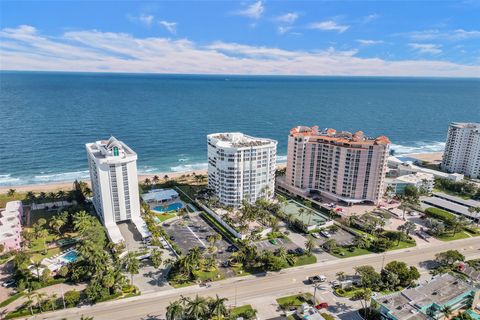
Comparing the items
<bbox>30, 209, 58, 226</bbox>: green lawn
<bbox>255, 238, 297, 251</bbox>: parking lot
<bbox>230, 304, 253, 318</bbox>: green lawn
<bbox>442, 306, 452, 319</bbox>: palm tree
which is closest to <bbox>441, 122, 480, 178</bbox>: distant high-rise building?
<bbox>255, 238, 297, 251</bbox>: parking lot

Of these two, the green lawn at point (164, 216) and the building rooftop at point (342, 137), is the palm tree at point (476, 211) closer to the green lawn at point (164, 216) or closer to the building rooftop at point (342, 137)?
the building rooftop at point (342, 137)

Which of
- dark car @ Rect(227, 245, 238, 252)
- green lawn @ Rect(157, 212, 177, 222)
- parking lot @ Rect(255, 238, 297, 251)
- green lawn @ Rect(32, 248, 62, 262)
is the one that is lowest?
parking lot @ Rect(255, 238, 297, 251)

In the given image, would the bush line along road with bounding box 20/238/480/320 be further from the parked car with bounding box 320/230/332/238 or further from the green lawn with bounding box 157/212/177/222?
the green lawn with bounding box 157/212/177/222

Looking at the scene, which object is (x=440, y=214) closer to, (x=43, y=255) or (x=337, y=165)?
(x=337, y=165)

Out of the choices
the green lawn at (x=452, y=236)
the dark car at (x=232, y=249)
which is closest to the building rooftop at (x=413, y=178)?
the green lawn at (x=452, y=236)

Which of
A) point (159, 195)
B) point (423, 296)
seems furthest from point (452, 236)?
point (159, 195)

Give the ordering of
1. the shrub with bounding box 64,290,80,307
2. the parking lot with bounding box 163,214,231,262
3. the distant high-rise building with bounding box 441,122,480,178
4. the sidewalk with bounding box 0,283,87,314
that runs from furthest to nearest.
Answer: the distant high-rise building with bounding box 441,122,480,178, the parking lot with bounding box 163,214,231,262, the sidewalk with bounding box 0,283,87,314, the shrub with bounding box 64,290,80,307

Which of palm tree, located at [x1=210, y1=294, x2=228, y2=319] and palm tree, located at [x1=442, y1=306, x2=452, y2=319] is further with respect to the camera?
palm tree, located at [x1=442, y1=306, x2=452, y2=319]
